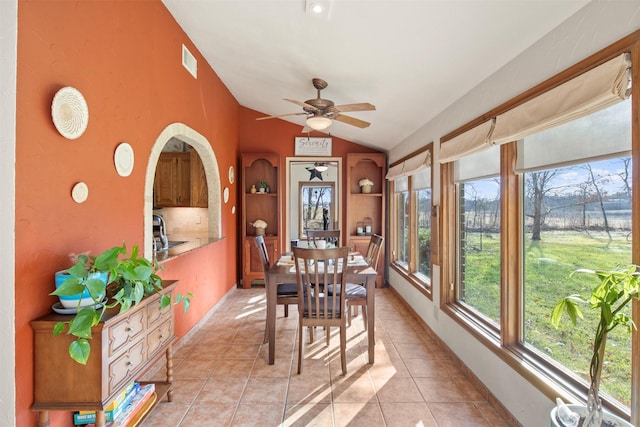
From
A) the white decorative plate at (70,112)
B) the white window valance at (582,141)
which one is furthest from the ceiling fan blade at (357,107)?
the white decorative plate at (70,112)

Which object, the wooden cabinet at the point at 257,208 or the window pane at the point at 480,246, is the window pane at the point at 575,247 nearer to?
the window pane at the point at 480,246

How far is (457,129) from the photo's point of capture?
2.81m

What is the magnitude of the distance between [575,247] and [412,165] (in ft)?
7.93

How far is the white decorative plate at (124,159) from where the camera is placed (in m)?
2.15

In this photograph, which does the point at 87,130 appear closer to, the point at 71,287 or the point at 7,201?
the point at 7,201

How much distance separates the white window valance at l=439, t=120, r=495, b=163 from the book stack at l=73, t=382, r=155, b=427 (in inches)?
107

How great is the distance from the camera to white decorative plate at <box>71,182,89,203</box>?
5.73 feet

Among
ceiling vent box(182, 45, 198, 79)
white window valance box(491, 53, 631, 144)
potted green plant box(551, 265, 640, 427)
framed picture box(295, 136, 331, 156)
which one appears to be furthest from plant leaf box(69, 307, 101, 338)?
framed picture box(295, 136, 331, 156)

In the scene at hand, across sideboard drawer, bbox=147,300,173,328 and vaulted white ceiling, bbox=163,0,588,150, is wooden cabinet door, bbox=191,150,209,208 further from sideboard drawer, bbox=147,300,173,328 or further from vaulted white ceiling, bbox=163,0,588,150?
sideboard drawer, bbox=147,300,173,328

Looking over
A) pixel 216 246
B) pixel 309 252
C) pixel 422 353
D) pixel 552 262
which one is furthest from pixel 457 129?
pixel 216 246

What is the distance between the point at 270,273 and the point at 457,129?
2.12 metres

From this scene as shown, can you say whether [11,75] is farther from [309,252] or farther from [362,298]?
[362,298]

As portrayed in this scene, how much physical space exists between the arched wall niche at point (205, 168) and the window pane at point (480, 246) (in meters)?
2.74

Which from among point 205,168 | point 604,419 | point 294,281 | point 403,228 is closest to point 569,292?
point 604,419
